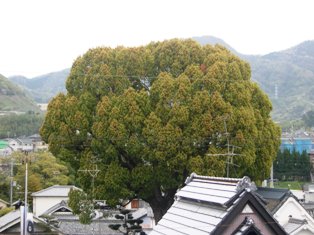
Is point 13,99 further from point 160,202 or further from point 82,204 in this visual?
point 160,202

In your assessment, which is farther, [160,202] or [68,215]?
[68,215]

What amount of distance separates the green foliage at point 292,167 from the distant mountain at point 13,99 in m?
82.8

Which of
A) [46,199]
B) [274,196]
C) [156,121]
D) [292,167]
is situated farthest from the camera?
[292,167]

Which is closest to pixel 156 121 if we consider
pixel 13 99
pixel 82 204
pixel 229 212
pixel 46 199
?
pixel 82 204

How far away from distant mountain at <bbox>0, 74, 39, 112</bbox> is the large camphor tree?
111390mm

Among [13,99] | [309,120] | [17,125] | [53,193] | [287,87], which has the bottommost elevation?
[309,120]

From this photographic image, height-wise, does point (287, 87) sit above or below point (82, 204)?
below

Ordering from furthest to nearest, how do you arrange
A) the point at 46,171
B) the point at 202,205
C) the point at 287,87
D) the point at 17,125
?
the point at 287,87, the point at 17,125, the point at 46,171, the point at 202,205

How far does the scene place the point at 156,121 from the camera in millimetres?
20234

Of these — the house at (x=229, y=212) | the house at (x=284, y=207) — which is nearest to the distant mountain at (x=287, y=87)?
the house at (x=284, y=207)

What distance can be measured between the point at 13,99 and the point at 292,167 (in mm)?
92247

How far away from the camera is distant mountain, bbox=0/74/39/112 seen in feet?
435

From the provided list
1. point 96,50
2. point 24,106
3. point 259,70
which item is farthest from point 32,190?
point 259,70

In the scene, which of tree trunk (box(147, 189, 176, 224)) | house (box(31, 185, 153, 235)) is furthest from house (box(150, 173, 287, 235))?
house (box(31, 185, 153, 235))
